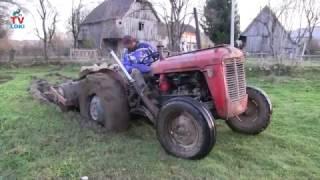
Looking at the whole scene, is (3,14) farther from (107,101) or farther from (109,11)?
(107,101)

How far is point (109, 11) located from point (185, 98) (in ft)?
98.8

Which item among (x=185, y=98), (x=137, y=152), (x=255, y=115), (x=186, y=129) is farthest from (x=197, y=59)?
(x=255, y=115)

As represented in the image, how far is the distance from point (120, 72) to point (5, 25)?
22562 mm

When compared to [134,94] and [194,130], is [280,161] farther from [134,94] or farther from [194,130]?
[134,94]

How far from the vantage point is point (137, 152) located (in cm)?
436

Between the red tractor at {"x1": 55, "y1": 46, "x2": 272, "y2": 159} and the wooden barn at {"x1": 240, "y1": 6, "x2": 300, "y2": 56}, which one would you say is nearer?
the red tractor at {"x1": 55, "y1": 46, "x2": 272, "y2": 159}

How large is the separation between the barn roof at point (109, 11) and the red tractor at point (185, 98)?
26.9m

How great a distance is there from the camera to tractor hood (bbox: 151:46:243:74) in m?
3.96

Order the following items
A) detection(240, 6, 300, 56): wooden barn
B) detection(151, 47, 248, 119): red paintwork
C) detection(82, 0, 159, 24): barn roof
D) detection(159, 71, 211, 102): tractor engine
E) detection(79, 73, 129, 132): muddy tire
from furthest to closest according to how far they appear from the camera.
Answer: detection(82, 0, 159, 24): barn roof → detection(240, 6, 300, 56): wooden barn → detection(79, 73, 129, 132): muddy tire → detection(159, 71, 211, 102): tractor engine → detection(151, 47, 248, 119): red paintwork

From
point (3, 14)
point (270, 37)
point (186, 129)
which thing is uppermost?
point (3, 14)

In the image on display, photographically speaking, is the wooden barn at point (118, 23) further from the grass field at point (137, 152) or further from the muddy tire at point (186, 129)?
the muddy tire at point (186, 129)

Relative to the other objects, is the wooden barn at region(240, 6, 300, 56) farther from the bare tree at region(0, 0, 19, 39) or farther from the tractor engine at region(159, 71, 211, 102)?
the bare tree at region(0, 0, 19, 39)

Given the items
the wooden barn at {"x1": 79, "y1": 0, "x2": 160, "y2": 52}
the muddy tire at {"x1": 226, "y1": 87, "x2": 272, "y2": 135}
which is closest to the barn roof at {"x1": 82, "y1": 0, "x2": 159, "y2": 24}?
the wooden barn at {"x1": 79, "y1": 0, "x2": 160, "y2": 52}

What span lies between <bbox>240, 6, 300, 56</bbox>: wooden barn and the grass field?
12908 millimetres
